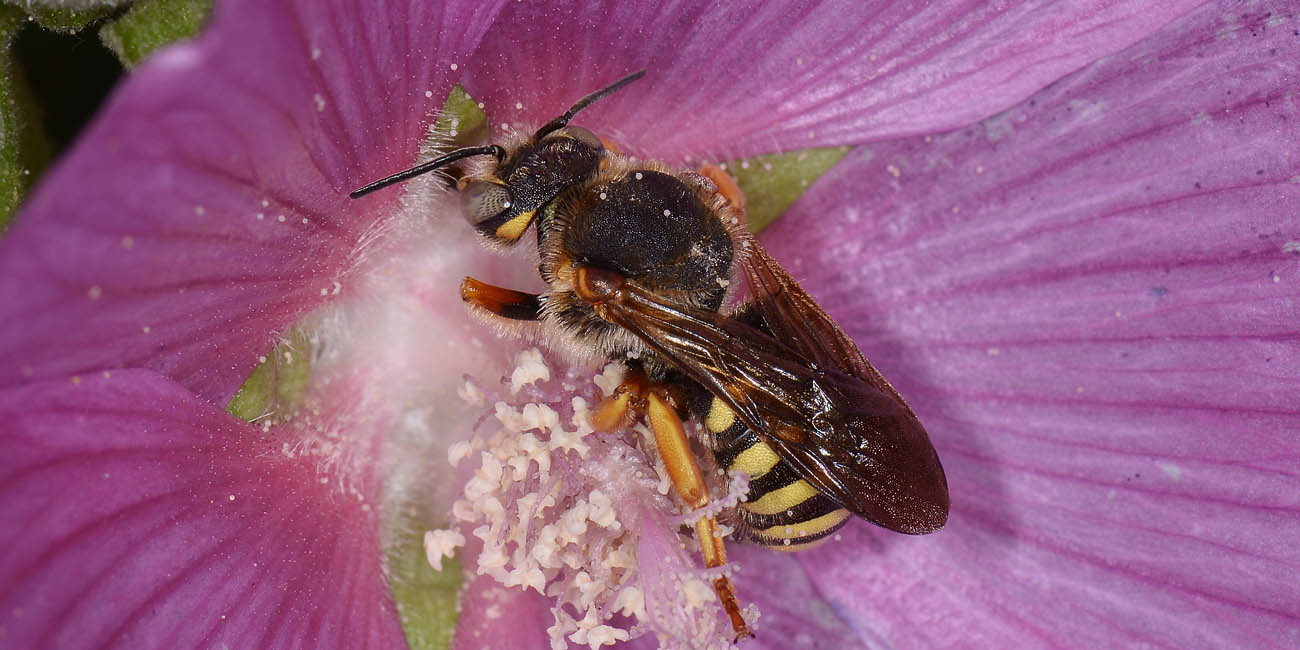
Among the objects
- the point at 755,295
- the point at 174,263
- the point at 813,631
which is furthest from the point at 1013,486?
the point at 174,263

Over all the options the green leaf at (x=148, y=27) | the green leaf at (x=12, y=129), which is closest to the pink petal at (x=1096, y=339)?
the green leaf at (x=148, y=27)

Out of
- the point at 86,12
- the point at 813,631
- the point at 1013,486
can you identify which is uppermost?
the point at 86,12

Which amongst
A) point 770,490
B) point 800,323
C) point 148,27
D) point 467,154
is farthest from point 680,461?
point 148,27

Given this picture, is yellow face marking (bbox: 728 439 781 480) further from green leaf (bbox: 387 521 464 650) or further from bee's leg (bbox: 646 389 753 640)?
green leaf (bbox: 387 521 464 650)

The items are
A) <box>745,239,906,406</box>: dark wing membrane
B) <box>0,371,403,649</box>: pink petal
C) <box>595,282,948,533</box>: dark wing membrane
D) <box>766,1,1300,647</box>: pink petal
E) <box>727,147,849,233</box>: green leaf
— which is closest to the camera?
<box>0,371,403,649</box>: pink petal

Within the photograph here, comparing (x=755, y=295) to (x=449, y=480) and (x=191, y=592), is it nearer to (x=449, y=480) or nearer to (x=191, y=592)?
(x=449, y=480)

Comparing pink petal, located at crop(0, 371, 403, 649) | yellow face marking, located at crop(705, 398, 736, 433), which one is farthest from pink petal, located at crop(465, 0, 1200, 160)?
pink petal, located at crop(0, 371, 403, 649)
